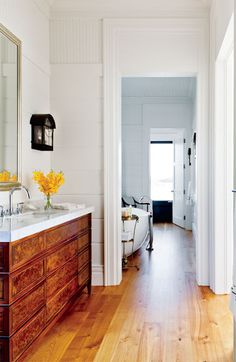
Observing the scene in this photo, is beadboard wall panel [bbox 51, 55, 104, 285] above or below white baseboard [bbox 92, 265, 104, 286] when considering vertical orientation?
above

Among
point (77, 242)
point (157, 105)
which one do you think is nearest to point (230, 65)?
point (77, 242)

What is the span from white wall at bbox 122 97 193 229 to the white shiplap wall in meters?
4.44

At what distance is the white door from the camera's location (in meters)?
9.20

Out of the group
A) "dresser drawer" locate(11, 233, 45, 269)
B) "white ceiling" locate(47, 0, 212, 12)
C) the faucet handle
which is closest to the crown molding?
"white ceiling" locate(47, 0, 212, 12)

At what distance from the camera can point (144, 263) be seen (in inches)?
217

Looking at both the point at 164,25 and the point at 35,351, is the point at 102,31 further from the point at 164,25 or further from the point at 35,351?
the point at 35,351

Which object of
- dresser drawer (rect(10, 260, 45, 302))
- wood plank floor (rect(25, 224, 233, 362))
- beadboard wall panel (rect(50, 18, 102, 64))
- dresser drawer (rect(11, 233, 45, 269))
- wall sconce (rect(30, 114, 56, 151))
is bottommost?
wood plank floor (rect(25, 224, 233, 362))

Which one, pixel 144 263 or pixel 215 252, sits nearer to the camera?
pixel 215 252

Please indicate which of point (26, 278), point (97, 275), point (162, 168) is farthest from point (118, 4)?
point (162, 168)

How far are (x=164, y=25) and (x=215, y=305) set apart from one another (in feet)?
9.43

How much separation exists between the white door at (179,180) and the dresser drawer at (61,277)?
5.95 meters

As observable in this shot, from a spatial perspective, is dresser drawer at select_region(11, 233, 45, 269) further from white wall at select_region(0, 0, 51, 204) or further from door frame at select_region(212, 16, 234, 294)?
door frame at select_region(212, 16, 234, 294)

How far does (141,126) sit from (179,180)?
1.58 metres

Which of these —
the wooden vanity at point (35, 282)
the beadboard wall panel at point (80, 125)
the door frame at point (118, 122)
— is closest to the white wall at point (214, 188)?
the door frame at point (118, 122)
